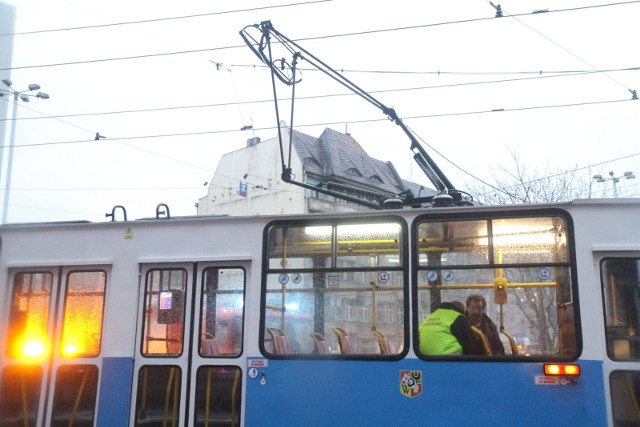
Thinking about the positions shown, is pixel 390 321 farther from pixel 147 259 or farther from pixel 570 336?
pixel 147 259

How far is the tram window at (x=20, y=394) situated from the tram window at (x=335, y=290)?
2.51m

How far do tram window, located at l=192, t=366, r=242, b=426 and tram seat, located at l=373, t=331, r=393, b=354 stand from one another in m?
1.34

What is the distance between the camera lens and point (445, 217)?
586 centimetres

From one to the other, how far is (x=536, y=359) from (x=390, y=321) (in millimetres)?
1261

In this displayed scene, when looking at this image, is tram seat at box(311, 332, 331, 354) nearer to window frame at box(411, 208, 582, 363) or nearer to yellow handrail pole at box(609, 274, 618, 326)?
window frame at box(411, 208, 582, 363)

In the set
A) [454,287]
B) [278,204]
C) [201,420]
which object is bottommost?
[201,420]

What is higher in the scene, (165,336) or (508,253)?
(508,253)

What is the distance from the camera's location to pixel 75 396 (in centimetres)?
650

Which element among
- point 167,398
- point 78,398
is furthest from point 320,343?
point 78,398

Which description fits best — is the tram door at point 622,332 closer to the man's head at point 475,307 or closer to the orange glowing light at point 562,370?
the orange glowing light at point 562,370

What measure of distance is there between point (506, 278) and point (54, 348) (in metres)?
4.51

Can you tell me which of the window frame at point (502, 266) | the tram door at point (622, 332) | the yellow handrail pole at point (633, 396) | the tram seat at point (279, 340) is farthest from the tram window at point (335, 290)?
the yellow handrail pole at point (633, 396)

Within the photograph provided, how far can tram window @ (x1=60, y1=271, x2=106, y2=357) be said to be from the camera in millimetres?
6598

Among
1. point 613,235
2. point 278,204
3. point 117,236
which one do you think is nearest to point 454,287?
point 613,235
